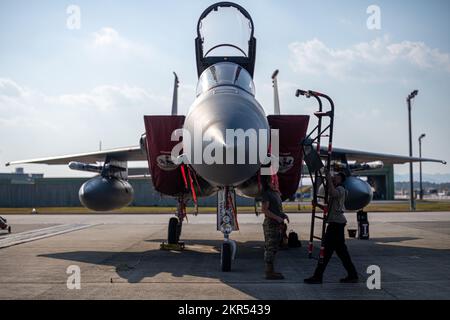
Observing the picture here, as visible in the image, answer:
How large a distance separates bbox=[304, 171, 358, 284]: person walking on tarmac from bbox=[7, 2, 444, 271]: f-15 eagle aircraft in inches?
25.3

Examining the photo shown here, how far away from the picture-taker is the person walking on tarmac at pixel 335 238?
6.80 m

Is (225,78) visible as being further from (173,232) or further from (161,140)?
(173,232)

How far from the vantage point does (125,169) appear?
551 inches

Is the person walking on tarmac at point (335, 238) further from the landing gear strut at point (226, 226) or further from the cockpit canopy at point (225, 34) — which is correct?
the cockpit canopy at point (225, 34)

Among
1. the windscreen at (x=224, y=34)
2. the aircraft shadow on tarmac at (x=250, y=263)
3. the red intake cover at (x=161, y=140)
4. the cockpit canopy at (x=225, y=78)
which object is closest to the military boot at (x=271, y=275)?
the aircraft shadow on tarmac at (x=250, y=263)

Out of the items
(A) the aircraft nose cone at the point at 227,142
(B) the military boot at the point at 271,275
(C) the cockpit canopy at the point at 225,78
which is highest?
(C) the cockpit canopy at the point at 225,78

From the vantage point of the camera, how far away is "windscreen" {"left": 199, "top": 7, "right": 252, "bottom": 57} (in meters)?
10.2

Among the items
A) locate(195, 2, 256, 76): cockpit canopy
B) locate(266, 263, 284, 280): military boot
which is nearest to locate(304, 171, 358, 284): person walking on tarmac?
locate(266, 263, 284, 280): military boot

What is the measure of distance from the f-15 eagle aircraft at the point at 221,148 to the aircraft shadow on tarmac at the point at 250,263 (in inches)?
30.2

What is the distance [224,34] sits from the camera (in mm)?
10227

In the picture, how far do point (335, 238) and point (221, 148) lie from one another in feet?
7.08

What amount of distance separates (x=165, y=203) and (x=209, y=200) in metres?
4.57

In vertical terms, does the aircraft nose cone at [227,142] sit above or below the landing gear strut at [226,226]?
above
